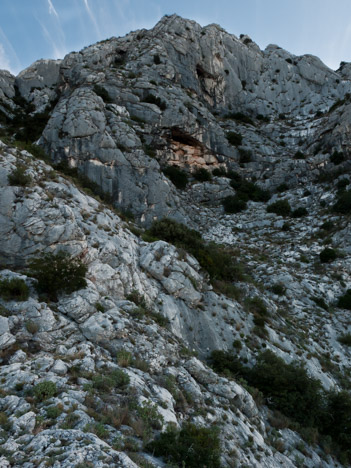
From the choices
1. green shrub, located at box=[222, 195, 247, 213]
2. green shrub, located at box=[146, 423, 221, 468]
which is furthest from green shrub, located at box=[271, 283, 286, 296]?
green shrub, located at box=[222, 195, 247, 213]

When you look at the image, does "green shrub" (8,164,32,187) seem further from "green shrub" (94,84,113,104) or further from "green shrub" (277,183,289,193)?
"green shrub" (277,183,289,193)

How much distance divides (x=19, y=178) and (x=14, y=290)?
18.0ft

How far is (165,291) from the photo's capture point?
14258 millimetres

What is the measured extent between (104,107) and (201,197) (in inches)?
598

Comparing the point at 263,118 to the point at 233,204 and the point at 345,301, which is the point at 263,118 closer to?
the point at 233,204

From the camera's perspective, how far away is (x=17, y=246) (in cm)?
1132

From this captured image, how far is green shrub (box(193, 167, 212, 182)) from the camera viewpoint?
3828 cm

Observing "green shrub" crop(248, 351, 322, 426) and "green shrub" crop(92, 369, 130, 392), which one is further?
"green shrub" crop(248, 351, 322, 426)

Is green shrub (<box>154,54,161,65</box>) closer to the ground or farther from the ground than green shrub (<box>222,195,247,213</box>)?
farther from the ground

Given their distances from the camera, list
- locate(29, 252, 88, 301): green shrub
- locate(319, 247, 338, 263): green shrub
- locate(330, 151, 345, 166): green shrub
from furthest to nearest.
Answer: locate(330, 151, 345, 166): green shrub, locate(319, 247, 338, 263): green shrub, locate(29, 252, 88, 301): green shrub

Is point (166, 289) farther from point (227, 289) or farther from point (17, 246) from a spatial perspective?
point (17, 246)

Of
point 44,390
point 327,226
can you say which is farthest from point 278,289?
point 44,390

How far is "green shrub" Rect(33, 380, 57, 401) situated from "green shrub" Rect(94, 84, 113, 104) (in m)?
35.8

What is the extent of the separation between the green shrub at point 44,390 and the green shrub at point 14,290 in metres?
3.64
